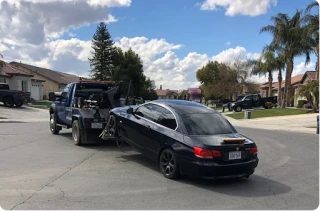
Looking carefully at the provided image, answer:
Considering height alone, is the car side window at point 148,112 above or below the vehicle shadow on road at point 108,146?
above

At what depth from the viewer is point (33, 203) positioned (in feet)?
17.9

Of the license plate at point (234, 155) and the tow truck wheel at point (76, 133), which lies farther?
the tow truck wheel at point (76, 133)

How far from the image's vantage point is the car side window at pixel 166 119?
7.48 meters

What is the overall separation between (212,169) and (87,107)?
19.4 feet

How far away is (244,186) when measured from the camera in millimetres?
6871

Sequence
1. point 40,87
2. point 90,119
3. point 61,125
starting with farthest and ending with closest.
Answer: point 40,87 < point 61,125 < point 90,119

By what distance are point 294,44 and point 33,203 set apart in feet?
119

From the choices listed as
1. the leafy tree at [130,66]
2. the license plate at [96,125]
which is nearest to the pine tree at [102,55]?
the leafy tree at [130,66]

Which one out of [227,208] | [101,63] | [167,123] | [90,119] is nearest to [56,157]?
[90,119]

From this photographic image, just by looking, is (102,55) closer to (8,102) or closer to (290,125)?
(8,102)

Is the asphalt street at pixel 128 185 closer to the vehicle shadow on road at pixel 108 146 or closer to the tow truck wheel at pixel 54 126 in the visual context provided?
the vehicle shadow on road at pixel 108 146

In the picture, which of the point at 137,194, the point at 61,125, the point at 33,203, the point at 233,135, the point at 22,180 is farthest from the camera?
the point at 61,125

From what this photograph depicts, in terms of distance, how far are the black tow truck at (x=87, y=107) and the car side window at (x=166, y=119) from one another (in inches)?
79.2

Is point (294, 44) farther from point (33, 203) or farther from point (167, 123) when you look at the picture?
point (33, 203)
